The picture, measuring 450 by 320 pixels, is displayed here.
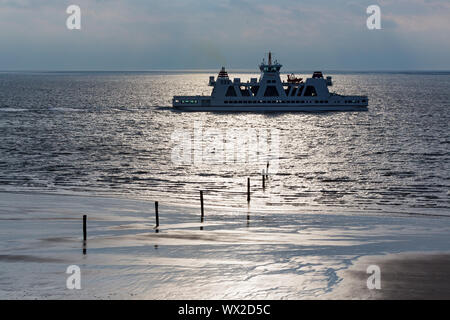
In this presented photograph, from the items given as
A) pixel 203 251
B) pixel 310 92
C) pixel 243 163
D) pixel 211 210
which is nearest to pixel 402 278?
pixel 203 251

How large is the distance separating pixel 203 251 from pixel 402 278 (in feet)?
24.8

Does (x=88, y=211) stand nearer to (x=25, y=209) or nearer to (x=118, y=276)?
(x=25, y=209)

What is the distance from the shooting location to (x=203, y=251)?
22.6m

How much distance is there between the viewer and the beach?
60.4 ft

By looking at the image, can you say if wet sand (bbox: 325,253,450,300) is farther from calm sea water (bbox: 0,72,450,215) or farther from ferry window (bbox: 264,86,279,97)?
ferry window (bbox: 264,86,279,97)

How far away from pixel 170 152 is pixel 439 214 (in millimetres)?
32320

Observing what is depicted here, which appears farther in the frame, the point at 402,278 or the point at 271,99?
the point at 271,99

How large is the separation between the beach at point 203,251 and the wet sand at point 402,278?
0.07 m

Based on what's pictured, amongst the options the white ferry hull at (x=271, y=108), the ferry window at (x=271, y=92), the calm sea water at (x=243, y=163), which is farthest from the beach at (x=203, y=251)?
the ferry window at (x=271, y=92)

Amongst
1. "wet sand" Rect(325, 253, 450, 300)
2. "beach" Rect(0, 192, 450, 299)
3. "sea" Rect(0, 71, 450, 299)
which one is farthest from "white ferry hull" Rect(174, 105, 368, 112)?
"wet sand" Rect(325, 253, 450, 300)

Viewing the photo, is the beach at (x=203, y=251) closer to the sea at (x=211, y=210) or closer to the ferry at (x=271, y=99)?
the sea at (x=211, y=210)

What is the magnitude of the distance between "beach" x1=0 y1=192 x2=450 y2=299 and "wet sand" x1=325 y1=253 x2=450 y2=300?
0.23 feet

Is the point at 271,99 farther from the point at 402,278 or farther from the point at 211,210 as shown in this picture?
the point at 402,278

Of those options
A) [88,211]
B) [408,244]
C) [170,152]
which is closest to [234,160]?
[170,152]
